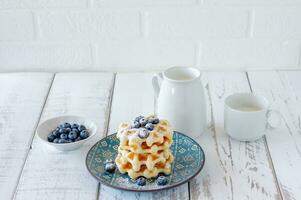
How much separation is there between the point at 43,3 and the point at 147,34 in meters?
0.28

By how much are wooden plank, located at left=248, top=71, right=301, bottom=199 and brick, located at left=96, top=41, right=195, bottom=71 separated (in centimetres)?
18

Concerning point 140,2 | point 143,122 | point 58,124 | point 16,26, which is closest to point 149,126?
point 143,122

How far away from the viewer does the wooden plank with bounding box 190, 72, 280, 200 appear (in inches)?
40.3

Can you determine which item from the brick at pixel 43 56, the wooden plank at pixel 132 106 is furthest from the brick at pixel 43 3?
the wooden plank at pixel 132 106

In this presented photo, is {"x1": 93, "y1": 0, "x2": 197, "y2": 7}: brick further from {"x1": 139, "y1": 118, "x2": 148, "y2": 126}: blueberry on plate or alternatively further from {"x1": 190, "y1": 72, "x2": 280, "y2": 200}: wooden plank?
{"x1": 139, "y1": 118, "x2": 148, "y2": 126}: blueberry on plate

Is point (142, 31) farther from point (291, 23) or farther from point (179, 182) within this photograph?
point (179, 182)

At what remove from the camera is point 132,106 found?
1335mm

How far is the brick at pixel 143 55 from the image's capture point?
5.01 feet

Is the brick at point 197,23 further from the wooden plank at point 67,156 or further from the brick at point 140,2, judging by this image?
the wooden plank at point 67,156

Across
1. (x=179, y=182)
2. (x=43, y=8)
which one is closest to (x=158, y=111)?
(x=179, y=182)

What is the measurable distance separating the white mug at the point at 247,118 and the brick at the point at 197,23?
326 millimetres

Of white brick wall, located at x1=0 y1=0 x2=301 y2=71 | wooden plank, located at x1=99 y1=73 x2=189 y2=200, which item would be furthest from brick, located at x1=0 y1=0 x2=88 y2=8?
wooden plank, located at x1=99 y1=73 x2=189 y2=200

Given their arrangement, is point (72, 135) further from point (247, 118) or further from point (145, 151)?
point (247, 118)

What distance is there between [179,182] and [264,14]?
64 centimetres
